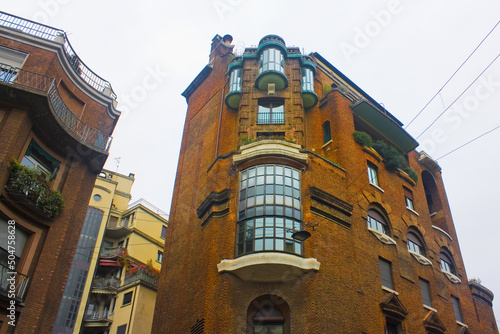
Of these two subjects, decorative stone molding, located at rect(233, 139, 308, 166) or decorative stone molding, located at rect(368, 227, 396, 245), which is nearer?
decorative stone molding, located at rect(233, 139, 308, 166)

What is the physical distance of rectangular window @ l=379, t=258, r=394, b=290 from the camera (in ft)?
79.0

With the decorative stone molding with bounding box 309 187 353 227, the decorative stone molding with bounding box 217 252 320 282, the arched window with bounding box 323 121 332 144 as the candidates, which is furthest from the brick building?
the arched window with bounding box 323 121 332 144

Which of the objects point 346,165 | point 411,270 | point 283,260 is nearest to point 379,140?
point 346,165

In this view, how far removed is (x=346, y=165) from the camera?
2577 centimetres

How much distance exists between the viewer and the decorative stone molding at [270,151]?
22.9 metres

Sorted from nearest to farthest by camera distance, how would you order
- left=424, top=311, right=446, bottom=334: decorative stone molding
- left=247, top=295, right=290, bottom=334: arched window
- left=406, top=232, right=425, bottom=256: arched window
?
1. left=247, top=295, right=290, bottom=334: arched window
2. left=424, top=311, right=446, bottom=334: decorative stone molding
3. left=406, top=232, right=425, bottom=256: arched window

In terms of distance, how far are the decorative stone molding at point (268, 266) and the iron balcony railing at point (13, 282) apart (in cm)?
767

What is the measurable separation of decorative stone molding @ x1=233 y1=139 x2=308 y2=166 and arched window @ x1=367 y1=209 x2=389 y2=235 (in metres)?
5.47

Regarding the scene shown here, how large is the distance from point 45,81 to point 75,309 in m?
19.7

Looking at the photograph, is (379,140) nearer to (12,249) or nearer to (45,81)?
(45,81)

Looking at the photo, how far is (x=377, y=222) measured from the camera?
26078mm

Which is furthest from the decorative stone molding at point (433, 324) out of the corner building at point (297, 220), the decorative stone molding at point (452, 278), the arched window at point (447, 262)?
the arched window at point (447, 262)

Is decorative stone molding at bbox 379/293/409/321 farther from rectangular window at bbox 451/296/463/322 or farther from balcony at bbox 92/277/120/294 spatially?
balcony at bbox 92/277/120/294

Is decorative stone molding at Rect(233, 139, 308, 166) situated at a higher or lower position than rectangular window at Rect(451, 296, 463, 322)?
higher
